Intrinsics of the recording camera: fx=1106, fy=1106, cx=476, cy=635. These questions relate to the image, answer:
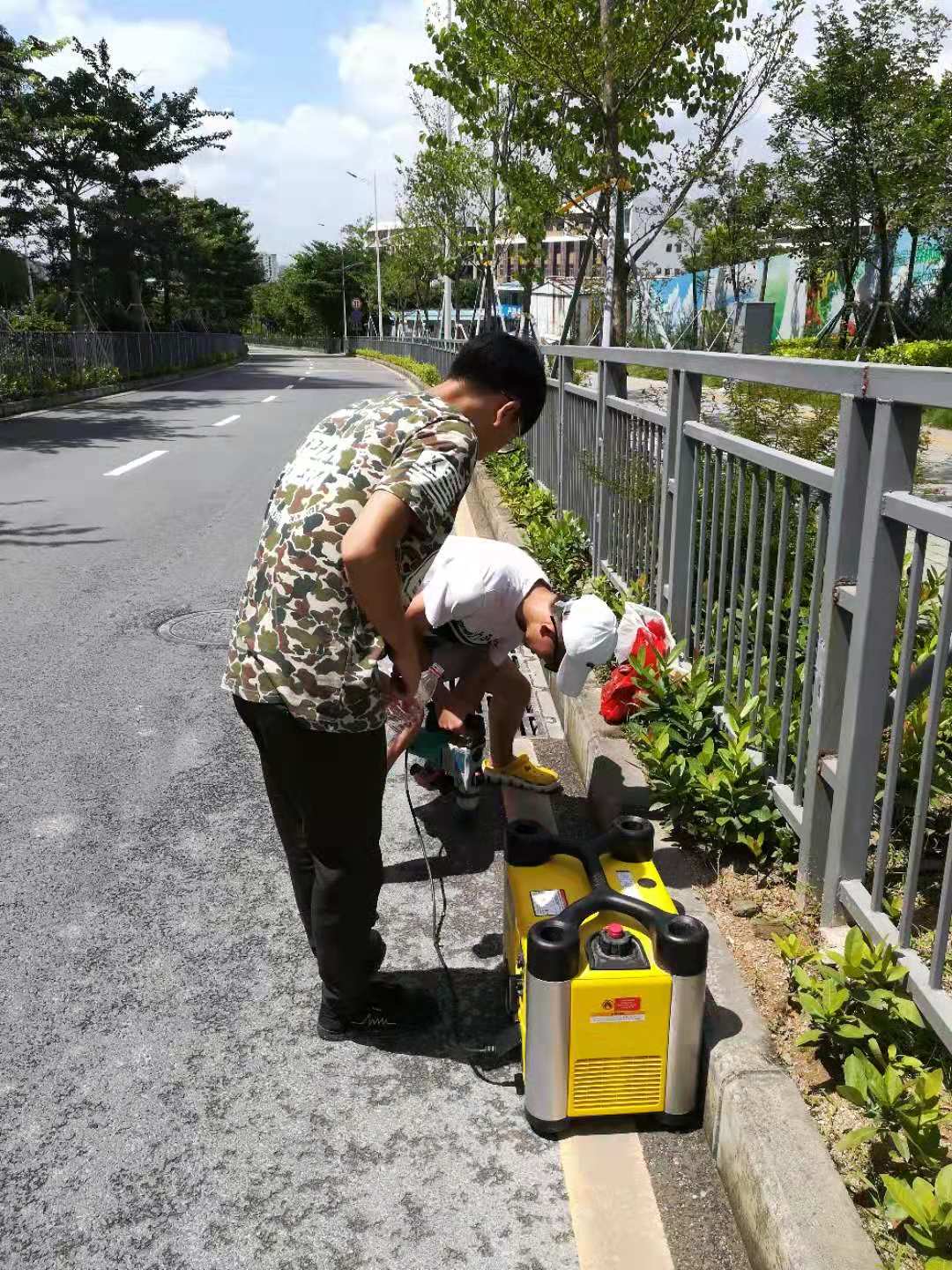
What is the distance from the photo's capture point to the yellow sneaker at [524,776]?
377 centimetres

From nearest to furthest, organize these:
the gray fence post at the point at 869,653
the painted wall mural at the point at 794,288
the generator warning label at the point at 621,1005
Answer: the generator warning label at the point at 621,1005
the gray fence post at the point at 869,653
the painted wall mural at the point at 794,288

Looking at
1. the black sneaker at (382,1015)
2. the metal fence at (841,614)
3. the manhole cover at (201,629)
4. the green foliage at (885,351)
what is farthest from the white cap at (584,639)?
the green foliage at (885,351)

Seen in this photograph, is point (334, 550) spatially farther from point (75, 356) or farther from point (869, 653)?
point (75, 356)

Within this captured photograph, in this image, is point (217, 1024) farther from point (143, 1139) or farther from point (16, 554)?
point (16, 554)

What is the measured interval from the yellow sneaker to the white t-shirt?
53cm

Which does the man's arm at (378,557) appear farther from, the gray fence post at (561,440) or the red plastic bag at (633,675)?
the gray fence post at (561,440)

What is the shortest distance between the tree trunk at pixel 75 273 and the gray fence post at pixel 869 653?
108ft

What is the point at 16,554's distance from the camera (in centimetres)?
823

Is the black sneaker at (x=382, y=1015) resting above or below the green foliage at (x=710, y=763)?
below

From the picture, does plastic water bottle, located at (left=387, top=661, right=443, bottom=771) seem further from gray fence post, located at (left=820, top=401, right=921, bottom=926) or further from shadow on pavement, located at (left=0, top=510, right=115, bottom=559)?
shadow on pavement, located at (left=0, top=510, right=115, bottom=559)

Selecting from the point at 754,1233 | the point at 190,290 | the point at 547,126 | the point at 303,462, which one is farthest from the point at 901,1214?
the point at 190,290

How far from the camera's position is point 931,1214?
1775 mm

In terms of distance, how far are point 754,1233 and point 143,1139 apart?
1277 millimetres

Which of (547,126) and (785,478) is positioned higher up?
(547,126)
